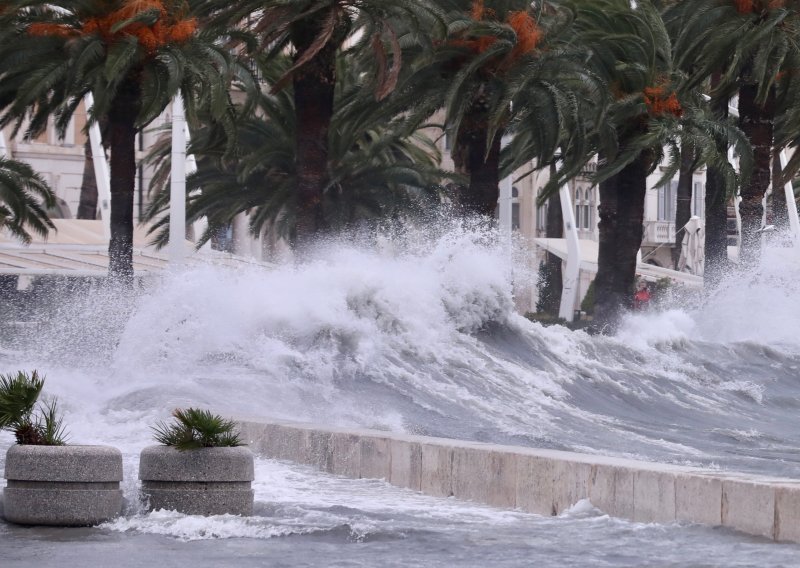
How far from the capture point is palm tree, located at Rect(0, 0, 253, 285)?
25.5 m

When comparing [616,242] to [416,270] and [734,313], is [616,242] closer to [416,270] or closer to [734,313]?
[734,313]

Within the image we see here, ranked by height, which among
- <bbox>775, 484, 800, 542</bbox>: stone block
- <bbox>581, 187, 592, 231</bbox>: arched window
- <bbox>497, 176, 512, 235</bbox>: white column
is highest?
<bbox>581, 187, 592, 231</bbox>: arched window

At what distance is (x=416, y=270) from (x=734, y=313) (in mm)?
12238

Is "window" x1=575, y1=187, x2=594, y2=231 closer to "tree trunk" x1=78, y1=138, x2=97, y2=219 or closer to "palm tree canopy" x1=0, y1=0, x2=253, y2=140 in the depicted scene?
"tree trunk" x1=78, y1=138, x2=97, y2=219

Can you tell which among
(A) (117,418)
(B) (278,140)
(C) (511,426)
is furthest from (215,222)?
(A) (117,418)

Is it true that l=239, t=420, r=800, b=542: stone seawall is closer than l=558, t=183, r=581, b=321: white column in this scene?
Yes

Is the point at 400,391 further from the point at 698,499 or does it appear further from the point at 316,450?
the point at 698,499

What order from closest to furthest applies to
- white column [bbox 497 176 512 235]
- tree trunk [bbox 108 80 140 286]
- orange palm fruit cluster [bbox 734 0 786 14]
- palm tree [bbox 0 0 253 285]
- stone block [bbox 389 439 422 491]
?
stone block [bbox 389 439 422 491] → palm tree [bbox 0 0 253 285] → tree trunk [bbox 108 80 140 286] → orange palm fruit cluster [bbox 734 0 786 14] → white column [bbox 497 176 512 235]

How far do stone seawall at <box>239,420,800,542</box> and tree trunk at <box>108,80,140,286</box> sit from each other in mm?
14813

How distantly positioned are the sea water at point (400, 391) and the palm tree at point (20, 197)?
231 inches

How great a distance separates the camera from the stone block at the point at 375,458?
11500 millimetres

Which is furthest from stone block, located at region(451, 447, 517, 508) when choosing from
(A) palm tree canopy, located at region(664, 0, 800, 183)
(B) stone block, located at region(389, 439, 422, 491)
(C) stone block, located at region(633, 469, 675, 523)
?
(A) palm tree canopy, located at region(664, 0, 800, 183)

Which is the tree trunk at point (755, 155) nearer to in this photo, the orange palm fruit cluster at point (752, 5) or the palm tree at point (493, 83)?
the orange palm fruit cluster at point (752, 5)

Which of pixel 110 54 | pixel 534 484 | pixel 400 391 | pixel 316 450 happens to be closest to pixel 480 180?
pixel 110 54
